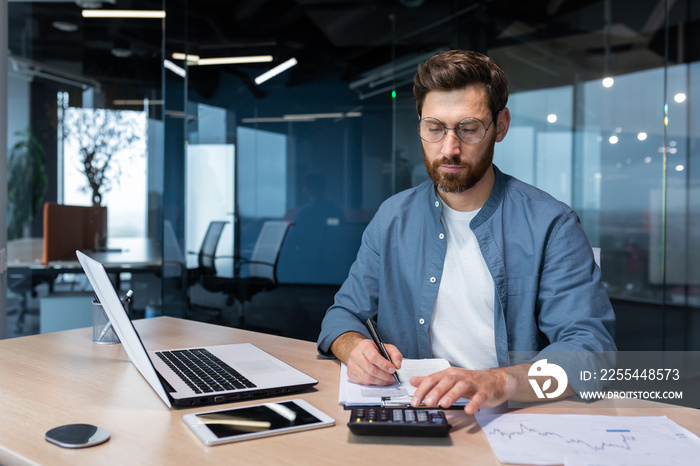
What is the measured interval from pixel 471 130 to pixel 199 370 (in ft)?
3.13

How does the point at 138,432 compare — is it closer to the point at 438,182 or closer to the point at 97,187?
the point at 438,182

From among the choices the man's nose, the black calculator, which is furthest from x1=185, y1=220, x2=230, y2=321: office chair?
the black calculator

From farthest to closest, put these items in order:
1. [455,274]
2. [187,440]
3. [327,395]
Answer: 1. [455,274]
2. [327,395]
3. [187,440]

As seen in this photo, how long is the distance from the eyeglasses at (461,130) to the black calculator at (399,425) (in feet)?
2.81

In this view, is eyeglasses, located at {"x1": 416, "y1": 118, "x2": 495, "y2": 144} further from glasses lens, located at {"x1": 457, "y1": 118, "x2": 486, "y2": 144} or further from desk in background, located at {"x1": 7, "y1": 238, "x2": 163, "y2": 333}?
desk in background, located at {"x1": 7, "y1": 238, "x2": 163, "y2": 333}

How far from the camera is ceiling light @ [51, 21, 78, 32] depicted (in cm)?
436

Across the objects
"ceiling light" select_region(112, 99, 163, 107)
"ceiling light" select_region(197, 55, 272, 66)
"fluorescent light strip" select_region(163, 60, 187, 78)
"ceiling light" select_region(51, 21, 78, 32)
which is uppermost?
"ceiling light" select_region(51, 21, 78, 32)

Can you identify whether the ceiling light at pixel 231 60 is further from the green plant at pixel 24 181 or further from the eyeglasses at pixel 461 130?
the eyeglasses at pixel 461 130

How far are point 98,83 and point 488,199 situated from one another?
12.6ft

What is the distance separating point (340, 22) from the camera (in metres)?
4.61

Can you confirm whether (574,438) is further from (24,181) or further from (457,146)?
(24,181)

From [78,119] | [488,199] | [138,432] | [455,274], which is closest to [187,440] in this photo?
[138,432]

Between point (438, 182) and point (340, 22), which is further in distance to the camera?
point (340, 22)

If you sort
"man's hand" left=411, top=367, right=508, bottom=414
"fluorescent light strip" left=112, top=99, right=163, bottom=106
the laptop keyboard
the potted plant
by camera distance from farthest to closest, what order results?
"fluorescent light strip" left=112, top=99, right=163, bottom=106
the potted plant
the laptop keyboard
"man's hand" left=411, top=367, right=508, bottom=414
